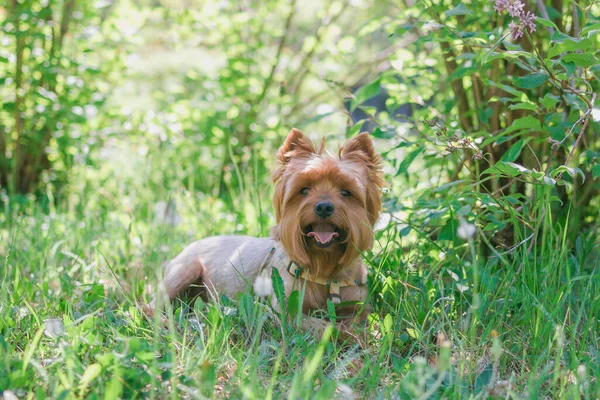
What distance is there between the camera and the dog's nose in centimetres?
336

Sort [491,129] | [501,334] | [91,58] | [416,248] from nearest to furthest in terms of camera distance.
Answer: [501,334] < [416,248] < [491,129] < [91,58]

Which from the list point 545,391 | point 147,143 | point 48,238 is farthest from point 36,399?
point 147,143

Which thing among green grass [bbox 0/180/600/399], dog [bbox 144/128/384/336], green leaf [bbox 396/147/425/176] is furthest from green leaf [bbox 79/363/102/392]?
green leaf [bbox 396/147/425/176]

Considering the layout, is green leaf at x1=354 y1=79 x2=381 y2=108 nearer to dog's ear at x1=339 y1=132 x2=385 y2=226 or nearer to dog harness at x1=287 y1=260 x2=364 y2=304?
dog's ear at x1=339 y1=132 x2=385 y2=226

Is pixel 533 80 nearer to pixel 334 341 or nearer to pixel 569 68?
pixel 569 68

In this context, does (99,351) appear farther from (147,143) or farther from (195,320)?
(147,143)

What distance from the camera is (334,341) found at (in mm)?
3084

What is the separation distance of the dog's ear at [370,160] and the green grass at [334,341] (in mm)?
291

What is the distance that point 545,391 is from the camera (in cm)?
265

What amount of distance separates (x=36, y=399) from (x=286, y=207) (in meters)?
1.59

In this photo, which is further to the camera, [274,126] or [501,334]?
[274,126]

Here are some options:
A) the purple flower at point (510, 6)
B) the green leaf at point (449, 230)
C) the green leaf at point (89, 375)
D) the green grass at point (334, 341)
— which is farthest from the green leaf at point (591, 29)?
the green leaf at point (89, 375)

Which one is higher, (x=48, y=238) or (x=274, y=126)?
(x=274, y=126)

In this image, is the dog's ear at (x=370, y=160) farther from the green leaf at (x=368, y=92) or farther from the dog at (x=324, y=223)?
the green leaf at (x=368, y=92)
